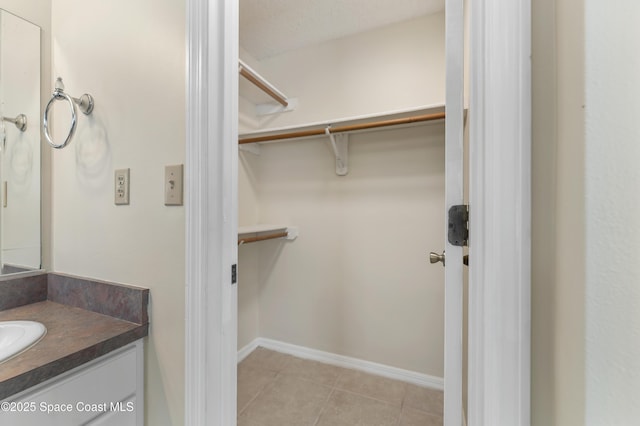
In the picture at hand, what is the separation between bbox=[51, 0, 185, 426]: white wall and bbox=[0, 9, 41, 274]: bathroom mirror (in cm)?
11

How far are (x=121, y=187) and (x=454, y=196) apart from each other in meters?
1.02

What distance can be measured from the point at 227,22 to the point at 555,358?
1.08 m

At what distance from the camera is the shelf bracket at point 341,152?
1.77m

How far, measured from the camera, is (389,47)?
1.70 meters

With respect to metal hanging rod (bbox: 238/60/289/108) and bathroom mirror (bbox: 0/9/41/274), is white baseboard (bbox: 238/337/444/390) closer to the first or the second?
bathroom mirror (bbox: 0/9/41/274)

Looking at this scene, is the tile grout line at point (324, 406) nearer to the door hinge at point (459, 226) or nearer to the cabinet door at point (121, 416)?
the cabinet door at point (121, 416)

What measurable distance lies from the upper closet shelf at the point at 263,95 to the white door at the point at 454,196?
1183mm

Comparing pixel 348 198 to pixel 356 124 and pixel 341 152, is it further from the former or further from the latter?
pixel 356 124

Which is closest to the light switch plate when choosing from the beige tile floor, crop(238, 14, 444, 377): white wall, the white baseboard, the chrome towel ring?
the chrome towel ring

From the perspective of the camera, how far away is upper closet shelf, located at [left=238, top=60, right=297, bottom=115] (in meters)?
1.60

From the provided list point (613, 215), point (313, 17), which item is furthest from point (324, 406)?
point (313, 17)

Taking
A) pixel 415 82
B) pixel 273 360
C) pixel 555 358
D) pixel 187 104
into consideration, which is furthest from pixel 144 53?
pixel 273 360

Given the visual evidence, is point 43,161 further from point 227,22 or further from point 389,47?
point 389,47

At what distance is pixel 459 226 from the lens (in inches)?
22.4
